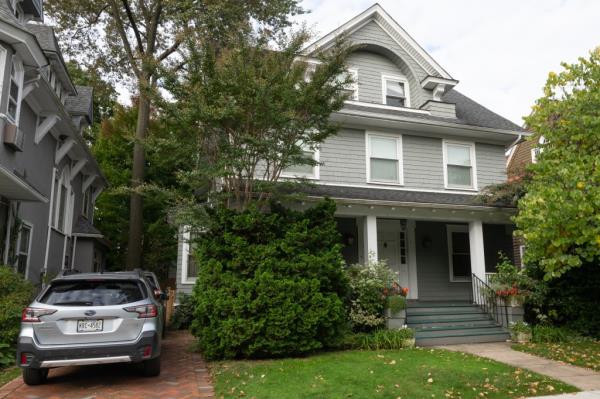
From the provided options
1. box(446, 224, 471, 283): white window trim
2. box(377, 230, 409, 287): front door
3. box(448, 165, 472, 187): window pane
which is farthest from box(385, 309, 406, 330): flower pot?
box(448, 165, 472, 187): window pane

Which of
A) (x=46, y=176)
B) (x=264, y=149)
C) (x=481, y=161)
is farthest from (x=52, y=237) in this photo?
(x=481, y=161)

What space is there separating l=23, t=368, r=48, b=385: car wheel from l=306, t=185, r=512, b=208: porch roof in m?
7.04

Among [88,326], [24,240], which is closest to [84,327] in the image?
[88,326]

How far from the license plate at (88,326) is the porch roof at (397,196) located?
21.9ft

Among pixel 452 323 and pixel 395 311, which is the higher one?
pixel 395 311

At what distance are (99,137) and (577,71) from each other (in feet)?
73.9

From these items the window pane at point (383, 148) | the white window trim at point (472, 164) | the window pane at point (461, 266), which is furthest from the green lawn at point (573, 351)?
the window pane at point (383, 148)

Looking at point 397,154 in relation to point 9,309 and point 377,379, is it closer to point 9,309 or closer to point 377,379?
point 377,379

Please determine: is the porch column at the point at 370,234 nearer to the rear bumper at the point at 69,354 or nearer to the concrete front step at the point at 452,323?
the concrete front step at the point at 452,323

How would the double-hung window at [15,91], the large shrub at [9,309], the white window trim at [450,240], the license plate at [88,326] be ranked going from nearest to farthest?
the license plate at [88,326] → the large shrub at [9,309] → the double-hung window at [15,91] → the white window trim at [450,240]

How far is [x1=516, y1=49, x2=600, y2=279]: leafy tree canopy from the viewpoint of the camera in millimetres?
8141

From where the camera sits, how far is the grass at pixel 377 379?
6.04m

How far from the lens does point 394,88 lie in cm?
1492

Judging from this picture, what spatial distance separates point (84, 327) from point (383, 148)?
9.79 m
